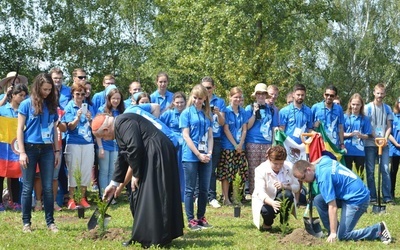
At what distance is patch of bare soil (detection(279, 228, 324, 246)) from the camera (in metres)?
7.88

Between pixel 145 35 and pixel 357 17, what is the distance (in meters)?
15.3

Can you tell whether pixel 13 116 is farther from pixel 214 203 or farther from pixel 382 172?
pixel 382 172

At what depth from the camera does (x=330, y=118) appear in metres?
12.0

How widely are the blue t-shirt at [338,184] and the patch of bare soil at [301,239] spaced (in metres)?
0.52

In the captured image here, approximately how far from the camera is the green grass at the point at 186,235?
7.73 meters

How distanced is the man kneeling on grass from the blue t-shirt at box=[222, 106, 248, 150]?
11.8 feet

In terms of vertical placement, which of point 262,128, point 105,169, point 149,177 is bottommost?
point 149,177

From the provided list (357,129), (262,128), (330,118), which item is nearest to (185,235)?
(262,128)

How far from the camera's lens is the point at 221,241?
316 inches

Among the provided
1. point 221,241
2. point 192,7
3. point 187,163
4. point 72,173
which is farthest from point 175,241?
point 192,7

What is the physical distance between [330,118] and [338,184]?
4081mm

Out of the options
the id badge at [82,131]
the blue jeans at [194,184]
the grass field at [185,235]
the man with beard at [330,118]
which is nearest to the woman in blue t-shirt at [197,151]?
the blue jeans at [194,184]

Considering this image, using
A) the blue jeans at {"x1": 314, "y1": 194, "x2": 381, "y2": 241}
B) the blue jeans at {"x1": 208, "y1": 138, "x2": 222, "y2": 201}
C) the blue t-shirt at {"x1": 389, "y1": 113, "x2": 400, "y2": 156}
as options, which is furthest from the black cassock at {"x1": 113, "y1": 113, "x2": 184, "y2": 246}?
the blue t-shirt at {"x1": 389, "y1": 113, "x2": 400, "y2": 156}

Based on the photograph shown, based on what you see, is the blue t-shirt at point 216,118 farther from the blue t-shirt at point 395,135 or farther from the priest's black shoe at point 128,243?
the priest's black shoe at point 128,243
